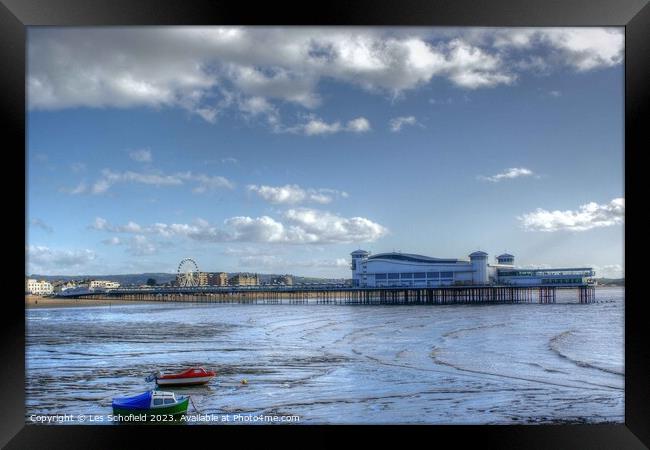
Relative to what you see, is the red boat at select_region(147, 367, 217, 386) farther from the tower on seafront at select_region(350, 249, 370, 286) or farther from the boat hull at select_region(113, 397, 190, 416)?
the tower on seafront at select_region(350, 249, 370, 286)

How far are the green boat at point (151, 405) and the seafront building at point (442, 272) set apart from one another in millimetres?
30795

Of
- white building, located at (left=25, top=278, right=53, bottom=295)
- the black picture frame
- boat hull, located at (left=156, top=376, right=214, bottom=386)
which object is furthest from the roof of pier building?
the black picture frame

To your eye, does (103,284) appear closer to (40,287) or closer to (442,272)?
(40,287)

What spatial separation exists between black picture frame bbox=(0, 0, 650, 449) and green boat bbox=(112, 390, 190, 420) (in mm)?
2294

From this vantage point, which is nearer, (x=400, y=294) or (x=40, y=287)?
(x=400, y=294)

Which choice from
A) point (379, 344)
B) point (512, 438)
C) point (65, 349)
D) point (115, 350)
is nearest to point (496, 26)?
point (512, 438)

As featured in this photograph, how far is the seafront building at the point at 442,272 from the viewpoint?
114 feet

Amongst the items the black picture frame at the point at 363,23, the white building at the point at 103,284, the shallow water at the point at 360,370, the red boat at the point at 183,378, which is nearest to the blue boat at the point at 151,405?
the shallow water at the point at 360,370

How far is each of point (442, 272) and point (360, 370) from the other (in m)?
27.6

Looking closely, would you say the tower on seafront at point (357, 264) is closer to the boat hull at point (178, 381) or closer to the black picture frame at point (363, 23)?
the boat hull at point (178, 381)

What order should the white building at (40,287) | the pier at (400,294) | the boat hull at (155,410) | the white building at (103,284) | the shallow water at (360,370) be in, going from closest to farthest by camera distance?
the boat hull at (155,410)
the shallow water at (360,370)
the pier at (400,294)
the white building at (40,287)
the white building at (103,284)

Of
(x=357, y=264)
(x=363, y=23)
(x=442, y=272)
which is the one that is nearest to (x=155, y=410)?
(x=363, y=23)

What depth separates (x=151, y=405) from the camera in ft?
17.7

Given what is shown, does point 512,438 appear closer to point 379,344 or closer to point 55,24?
point 55,24
